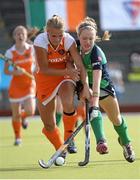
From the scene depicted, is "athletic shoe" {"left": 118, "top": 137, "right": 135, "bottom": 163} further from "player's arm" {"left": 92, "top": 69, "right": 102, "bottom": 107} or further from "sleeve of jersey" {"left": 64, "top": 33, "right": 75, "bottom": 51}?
"sleeve of jersey" {"left": 64, "top": 33, "right": 75, "bottom": 51}

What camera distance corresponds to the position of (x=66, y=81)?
6.55 meters

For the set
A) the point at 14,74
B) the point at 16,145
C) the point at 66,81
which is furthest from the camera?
the point at 14,74

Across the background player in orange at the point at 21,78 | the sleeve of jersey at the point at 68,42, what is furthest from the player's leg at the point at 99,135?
the background player in orange at the point at 21,78

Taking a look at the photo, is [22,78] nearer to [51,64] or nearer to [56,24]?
[51,64]

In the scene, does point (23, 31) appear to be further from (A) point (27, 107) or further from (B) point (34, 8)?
(B) point (34, 8)

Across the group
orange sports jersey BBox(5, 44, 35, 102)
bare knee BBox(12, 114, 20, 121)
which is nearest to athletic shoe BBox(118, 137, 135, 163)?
bare knee BBox(12, 114, 20, 121)

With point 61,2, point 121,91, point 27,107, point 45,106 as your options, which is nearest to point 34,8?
point 61,2

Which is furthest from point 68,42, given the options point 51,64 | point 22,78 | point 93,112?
point 22,78

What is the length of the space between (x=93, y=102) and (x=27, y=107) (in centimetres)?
359

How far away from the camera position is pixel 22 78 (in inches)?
386

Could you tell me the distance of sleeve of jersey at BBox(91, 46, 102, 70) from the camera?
250 inches

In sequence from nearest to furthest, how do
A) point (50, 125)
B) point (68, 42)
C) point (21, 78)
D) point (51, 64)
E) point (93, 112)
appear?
point (93, 112) → point (68, 42) → point (51, 64) → point (50, 125) → point (21, 78)

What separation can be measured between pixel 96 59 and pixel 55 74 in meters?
0.37

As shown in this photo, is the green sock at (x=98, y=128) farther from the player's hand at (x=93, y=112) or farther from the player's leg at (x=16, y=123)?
the player's leg at (x=16, y=123)
